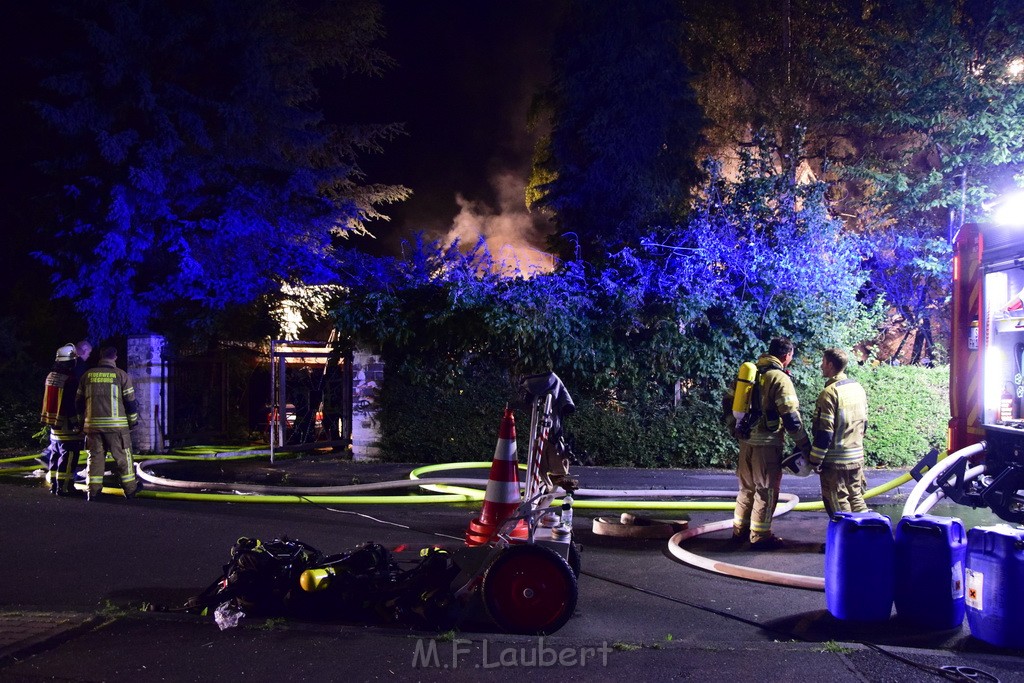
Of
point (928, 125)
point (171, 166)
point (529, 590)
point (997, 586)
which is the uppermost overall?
point (928, 125)

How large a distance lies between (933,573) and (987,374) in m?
2.71

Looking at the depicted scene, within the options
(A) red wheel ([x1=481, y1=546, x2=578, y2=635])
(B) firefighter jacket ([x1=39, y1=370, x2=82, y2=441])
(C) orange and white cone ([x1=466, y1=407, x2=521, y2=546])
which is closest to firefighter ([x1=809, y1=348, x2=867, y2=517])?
(C) orange and white cone ([x1=466, y1=407, x2=521, y2=546])

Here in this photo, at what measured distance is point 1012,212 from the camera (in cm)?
695

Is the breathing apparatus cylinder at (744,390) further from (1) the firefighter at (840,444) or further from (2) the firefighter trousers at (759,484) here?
(1) the firefighter at (840,444)

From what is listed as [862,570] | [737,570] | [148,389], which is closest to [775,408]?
[737,570]

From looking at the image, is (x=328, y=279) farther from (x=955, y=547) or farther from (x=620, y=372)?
(x=955, y=547)

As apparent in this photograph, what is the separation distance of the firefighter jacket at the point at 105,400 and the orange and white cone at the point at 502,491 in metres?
5.71

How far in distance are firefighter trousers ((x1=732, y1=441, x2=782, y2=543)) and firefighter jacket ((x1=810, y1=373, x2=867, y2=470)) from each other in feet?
1.12

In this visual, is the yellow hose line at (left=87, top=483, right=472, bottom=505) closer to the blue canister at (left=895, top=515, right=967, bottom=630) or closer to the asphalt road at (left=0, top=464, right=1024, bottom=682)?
the asphalt road at (left=0, top=464, right=1024, bottom=682)

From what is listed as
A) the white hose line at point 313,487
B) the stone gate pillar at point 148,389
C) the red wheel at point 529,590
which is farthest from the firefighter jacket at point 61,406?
the red wheel at point 529,590

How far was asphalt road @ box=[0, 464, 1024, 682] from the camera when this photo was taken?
437cm

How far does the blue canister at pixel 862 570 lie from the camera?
204 inches

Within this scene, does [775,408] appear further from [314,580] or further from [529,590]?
[314,580]

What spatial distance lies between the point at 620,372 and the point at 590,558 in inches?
221
